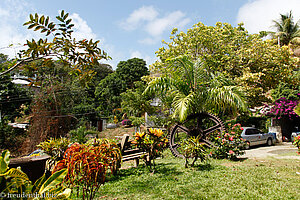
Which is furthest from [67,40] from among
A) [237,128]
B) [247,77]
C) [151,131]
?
[247,77]

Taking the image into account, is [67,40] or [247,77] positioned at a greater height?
[247,77]

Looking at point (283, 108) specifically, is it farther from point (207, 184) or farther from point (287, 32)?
point (287, 32)

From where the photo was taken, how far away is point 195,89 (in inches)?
434

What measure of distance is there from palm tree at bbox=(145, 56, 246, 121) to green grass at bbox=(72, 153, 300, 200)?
4157 millimetres

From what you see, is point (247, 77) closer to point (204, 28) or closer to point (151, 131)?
point (204, 28)

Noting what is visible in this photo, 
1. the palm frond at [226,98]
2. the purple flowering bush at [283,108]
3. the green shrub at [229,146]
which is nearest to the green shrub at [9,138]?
the palm frond at [226,98]

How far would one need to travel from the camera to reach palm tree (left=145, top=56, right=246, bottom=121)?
33.0ft

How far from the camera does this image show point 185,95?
11195 millimetres

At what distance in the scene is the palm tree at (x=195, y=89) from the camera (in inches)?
396

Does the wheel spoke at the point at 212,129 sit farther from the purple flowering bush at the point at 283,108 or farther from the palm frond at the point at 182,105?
the purple flowering bush at the point at 283,108

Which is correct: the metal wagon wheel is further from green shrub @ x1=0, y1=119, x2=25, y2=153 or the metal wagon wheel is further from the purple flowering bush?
green shrub @ x1=0, y1=119, x2=25, y2=153

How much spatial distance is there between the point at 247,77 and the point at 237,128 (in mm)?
5914

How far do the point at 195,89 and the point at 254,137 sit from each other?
6.19 metres

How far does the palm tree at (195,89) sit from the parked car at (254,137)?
11.1ft
